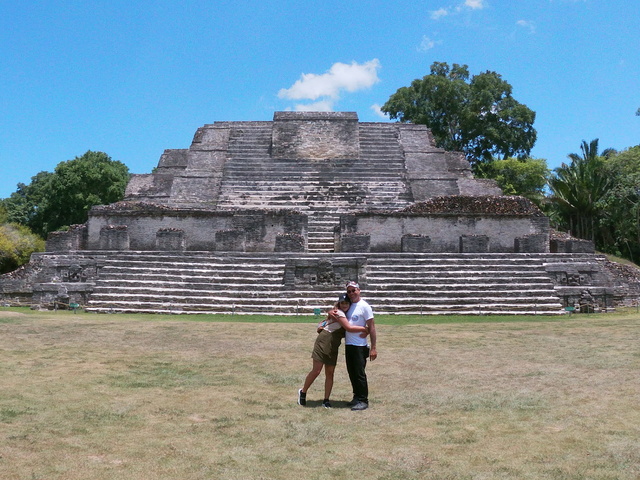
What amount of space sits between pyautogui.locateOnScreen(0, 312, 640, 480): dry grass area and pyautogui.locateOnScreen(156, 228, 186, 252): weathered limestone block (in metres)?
6.15

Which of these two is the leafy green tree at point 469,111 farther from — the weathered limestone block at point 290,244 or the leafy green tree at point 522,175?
the weathered limestone block at point 290,244

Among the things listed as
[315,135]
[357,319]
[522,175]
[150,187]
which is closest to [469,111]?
[522,175]

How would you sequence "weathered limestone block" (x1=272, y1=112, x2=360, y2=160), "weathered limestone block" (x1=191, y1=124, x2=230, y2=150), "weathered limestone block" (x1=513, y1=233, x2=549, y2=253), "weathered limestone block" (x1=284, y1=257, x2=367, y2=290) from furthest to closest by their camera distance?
"weathered limestone block" (x1=191, y1=124, x2=230, y2=150) < "weathered limestone block" (x1=272, y1=112, x2=360, y2=160) < "weathered limestone block" (x1=513, y1=233, x2=549, y2=253) < "weathered limestone block" (x1=284, y1=257, x2=367, y2=290)

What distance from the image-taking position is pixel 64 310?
39.2ft

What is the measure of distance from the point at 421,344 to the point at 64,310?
728 cm

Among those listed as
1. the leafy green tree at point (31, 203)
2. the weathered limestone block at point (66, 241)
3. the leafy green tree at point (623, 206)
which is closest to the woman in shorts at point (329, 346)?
the weathered limestone block at point (66, 241)

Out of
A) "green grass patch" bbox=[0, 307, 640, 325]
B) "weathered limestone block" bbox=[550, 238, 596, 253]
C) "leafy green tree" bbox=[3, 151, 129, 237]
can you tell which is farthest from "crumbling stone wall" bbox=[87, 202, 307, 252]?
"leafy green tree" bbox=[3, 151, 129, 237]

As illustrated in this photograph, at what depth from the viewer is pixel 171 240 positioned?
1394 cm

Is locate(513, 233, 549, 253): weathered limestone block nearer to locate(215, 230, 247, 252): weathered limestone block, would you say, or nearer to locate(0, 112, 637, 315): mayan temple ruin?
locate(0, 112, 637, 315): mayan temple ruin

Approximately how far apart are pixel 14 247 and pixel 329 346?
18080 mm

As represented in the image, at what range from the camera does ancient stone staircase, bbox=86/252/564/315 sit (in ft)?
38.2

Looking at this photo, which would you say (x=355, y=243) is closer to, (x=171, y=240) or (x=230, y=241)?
(x=230, y=241)

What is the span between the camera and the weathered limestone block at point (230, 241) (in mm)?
13773

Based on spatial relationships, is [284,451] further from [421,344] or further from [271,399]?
[421,344]
